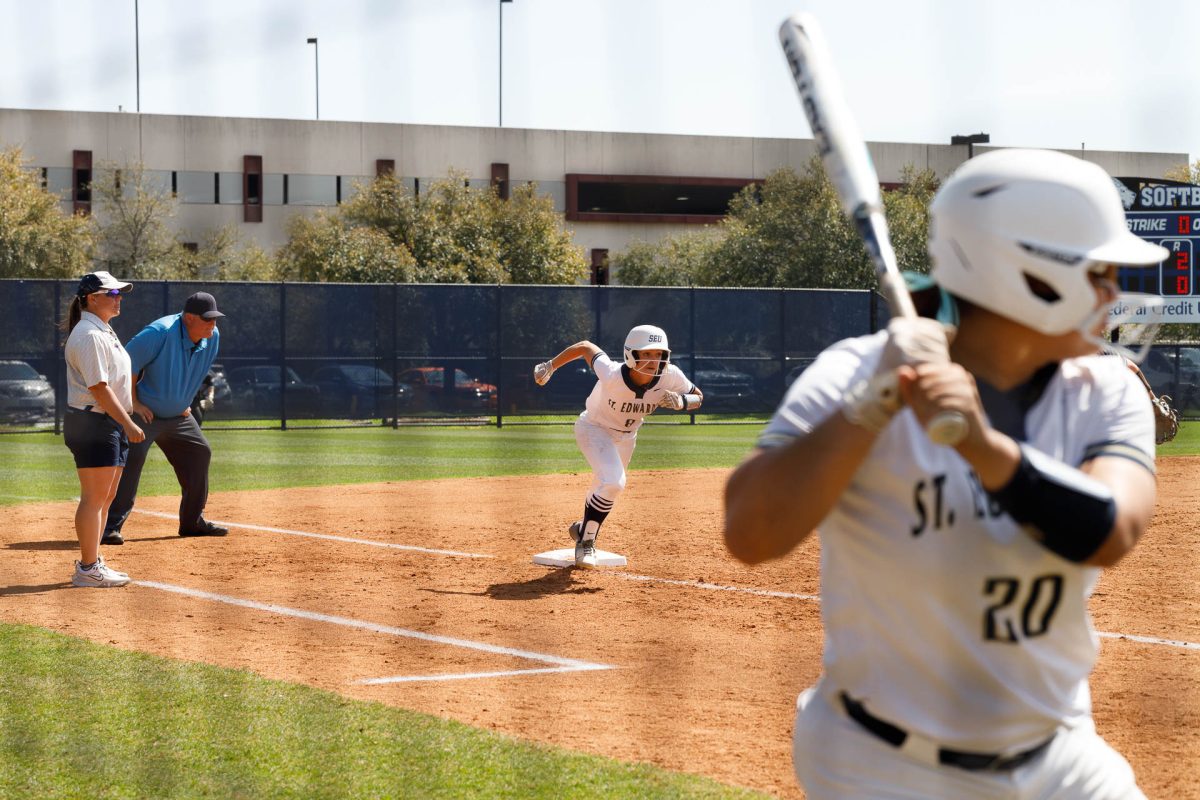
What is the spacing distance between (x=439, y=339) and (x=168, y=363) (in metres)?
14.6

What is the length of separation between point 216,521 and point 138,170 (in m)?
30.2

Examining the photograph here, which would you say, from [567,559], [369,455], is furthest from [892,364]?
[369,455]

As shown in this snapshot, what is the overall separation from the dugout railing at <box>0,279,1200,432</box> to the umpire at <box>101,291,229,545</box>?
41.1 feet

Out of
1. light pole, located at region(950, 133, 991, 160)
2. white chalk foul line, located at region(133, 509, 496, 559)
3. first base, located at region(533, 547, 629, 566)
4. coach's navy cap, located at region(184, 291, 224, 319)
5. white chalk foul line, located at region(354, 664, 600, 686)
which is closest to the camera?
white chalk foul line, located at region(354, 664, 600, 686)

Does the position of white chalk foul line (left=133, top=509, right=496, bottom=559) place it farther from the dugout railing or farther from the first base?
the dugout railing

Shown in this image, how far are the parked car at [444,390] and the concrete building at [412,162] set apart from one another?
54.3 ft

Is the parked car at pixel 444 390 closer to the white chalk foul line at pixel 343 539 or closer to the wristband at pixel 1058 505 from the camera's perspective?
the white chalk foul line at pixel 343 539

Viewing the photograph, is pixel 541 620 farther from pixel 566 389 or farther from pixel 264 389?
pixel 566 389

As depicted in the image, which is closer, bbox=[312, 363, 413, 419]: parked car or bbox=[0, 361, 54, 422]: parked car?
bbox=[0, 361, 54, 422]: parked car

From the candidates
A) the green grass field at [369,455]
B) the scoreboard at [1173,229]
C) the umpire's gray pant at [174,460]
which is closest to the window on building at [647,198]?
the green grass field at [369,455]

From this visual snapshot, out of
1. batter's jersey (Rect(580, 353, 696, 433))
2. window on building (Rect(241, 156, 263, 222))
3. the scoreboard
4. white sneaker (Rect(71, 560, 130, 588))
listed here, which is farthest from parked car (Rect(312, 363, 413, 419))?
window on building (Rect(241, 156, 263, 222))

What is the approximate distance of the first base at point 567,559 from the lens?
9625 millimetres

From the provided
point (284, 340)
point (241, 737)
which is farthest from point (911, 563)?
point (284, 340)

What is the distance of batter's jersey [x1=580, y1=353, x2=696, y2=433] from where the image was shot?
9.45 m
